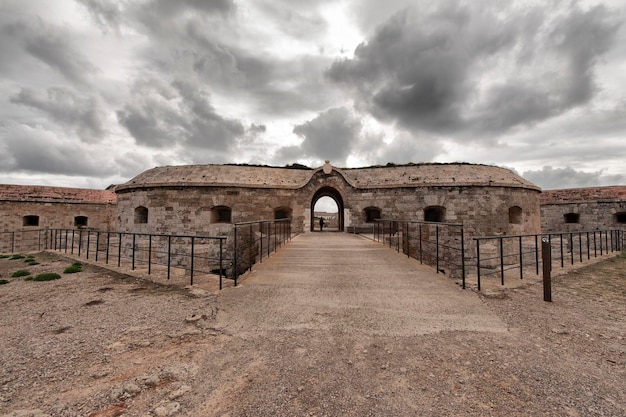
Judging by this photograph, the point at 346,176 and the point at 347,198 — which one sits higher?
the point at 346,176

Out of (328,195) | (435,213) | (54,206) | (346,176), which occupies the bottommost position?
(435,213)

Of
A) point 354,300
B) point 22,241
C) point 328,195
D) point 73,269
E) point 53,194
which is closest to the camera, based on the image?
point 354,300

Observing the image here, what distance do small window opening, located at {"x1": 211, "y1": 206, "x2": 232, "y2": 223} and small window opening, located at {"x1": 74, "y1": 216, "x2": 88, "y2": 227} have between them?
11.9m

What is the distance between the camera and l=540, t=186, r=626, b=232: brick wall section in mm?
15812

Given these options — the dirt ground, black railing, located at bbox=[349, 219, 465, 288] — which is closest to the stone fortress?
black railing, located at bbox=[349, 219, 465, 288]

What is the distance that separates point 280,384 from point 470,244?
1316 cm

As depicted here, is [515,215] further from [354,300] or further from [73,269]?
[73,269]

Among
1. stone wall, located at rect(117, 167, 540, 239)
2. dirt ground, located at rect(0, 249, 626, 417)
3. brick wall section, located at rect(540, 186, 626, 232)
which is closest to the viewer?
dirt ground, located at rect(0, 249, 626, 417)

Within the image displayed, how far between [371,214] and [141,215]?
12.9 meters

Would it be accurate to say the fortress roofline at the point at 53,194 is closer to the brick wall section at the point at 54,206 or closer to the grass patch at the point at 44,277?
the brick wall section at the point at 54,206

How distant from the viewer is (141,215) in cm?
1547

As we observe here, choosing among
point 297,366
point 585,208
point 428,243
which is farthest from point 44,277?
point 585,208

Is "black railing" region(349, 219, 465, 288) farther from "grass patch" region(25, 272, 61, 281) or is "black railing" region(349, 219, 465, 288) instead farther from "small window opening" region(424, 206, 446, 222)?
"grass patch" region(25, 272, 61, 281)

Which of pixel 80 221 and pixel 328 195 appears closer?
pixel 328 195
